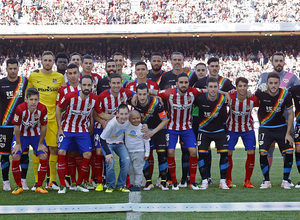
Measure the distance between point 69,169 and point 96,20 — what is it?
22.1m

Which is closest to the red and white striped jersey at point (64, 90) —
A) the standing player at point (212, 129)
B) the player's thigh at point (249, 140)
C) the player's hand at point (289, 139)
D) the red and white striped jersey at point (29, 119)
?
the red and white striped jersey at point (29, 119)

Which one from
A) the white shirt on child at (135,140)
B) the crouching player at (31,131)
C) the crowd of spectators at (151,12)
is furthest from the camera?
the crowd of spectators at (151,12)

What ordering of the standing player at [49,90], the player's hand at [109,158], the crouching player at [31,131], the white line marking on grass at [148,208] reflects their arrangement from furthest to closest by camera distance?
1. the standing player at [49,90]
2. the player's hand at [109,158]
3. the crouching player at [31,131]
4. the white line marking on grass at [148,208]

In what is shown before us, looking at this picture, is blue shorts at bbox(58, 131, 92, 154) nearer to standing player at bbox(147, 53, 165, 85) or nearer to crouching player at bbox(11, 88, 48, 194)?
crouching player at bbox(11, 88, 48, 194)

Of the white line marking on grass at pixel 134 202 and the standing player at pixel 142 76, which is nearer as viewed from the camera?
the white line marking on grass at pixel 134 202

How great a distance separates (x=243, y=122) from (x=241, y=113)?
0.17 m

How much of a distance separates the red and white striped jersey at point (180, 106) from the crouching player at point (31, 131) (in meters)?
2.00

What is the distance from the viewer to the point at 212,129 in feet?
22.7

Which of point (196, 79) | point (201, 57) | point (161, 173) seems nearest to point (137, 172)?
point (161, 173)

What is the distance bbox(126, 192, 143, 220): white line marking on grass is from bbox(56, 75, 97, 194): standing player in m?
0.91

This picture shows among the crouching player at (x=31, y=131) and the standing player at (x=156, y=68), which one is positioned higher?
the standing player at (x=156, y=68)

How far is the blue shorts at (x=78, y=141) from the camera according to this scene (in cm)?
659

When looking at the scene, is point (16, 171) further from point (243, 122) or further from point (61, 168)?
point (243, 122)

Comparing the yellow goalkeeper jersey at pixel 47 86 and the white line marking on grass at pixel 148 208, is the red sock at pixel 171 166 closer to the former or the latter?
the white line marking on grass at pixel 148 208
